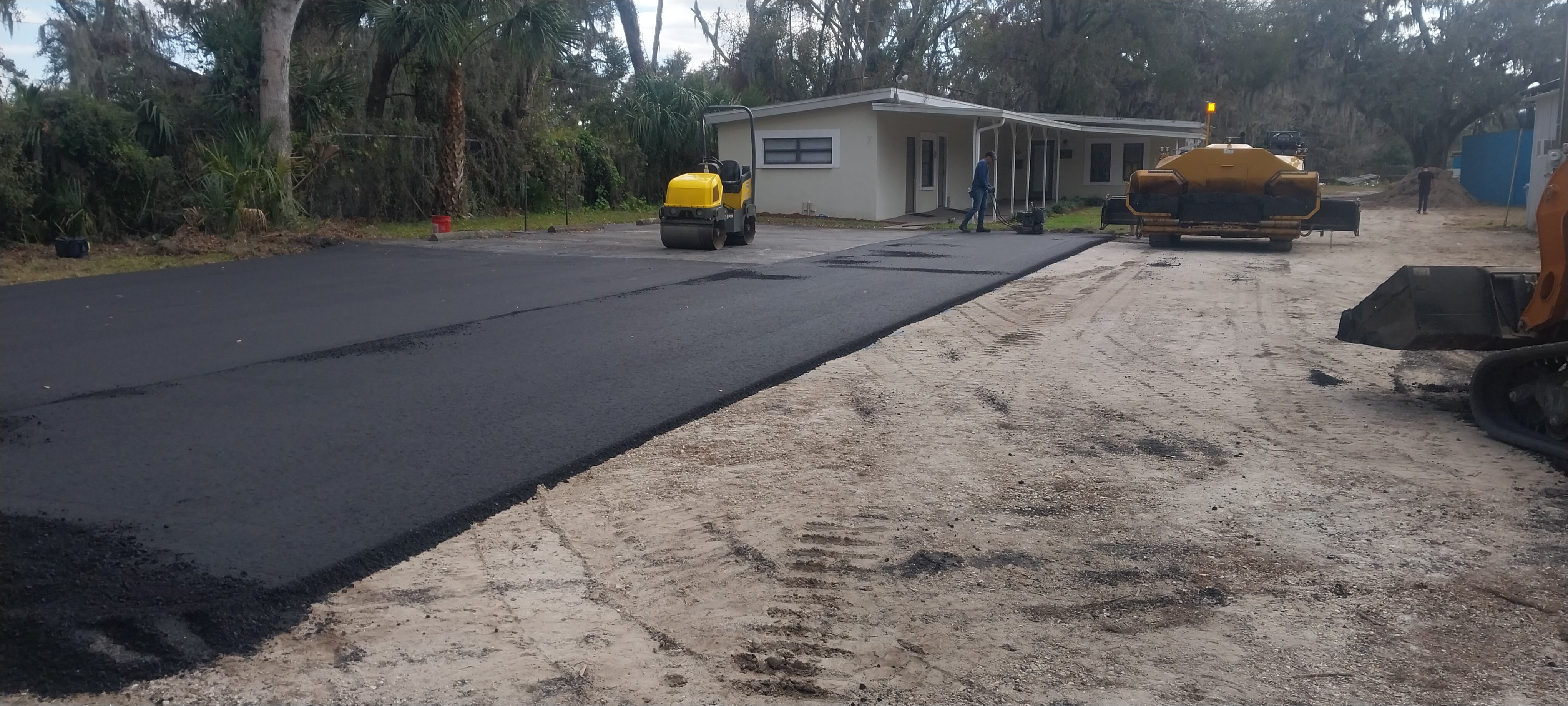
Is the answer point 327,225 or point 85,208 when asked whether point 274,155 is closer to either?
point 327,225

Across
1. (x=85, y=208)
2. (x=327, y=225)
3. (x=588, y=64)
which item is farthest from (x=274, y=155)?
(x=588, y=64)

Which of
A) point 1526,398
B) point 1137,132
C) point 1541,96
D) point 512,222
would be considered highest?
point 1541,96

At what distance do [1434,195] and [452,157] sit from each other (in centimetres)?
2755

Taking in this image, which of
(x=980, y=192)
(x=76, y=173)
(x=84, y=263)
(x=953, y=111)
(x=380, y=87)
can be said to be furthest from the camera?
(x=953, y=111)

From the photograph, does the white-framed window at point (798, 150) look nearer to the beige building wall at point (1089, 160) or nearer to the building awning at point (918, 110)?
the building awning at point (918, 110)

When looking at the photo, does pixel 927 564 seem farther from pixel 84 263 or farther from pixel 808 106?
pixel 808 106

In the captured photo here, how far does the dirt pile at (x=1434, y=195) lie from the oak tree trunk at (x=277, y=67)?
27.9 metres

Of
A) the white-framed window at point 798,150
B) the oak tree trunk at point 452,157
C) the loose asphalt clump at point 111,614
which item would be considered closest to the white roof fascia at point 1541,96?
the white-framed window at point 798,150

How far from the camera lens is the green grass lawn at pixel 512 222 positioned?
21.4 meters

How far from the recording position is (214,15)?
69.8ft

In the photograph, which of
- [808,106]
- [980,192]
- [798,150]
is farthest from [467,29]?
[980,192]

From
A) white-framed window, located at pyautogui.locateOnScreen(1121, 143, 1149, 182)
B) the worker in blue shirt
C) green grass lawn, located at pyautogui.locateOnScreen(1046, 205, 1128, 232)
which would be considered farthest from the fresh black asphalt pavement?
white-framed window, located at pyautogui.locateOnScreen(1121, 143, 1149, 182)

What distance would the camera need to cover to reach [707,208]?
1744 cm

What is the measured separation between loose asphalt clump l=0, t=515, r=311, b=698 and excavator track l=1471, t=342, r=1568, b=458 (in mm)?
6354
